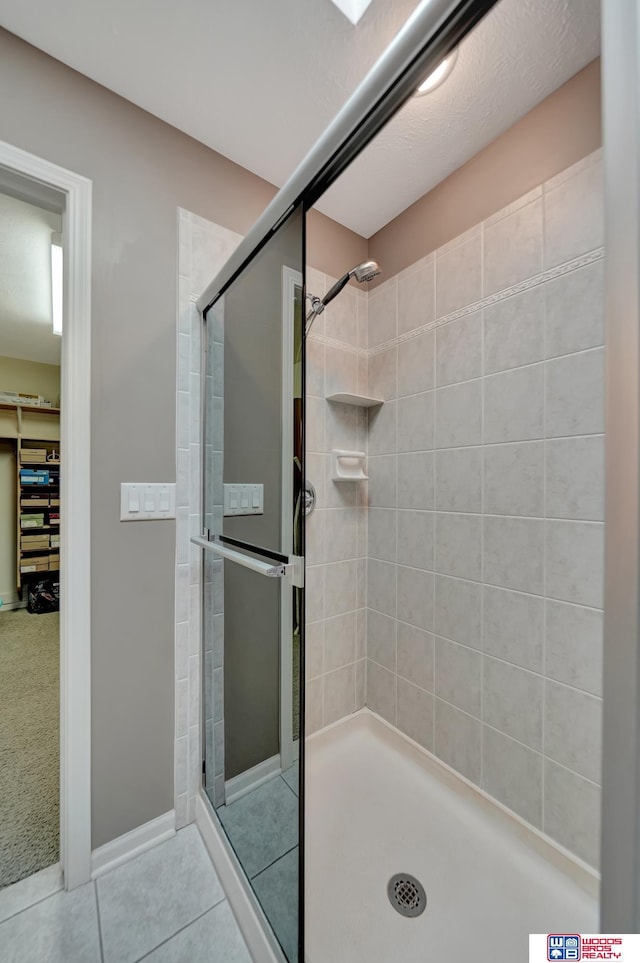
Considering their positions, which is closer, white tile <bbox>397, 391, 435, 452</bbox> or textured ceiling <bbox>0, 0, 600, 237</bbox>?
textured ceiling <bbox>0, 0, 600, 237</bbox>

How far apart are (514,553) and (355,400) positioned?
0.89m

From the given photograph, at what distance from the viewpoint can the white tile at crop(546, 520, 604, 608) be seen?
3.44 ft

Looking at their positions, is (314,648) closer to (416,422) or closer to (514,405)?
(416,422)

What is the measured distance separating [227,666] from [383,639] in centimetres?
80

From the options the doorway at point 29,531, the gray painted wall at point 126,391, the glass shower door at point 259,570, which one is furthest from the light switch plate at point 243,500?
the doorway at point 29,531

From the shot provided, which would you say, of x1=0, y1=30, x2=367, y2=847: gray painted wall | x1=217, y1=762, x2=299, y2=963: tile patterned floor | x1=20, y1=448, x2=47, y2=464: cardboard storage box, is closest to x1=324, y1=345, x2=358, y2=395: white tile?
x1=0, y1=30, x2=367, y2=847: gray painted wall

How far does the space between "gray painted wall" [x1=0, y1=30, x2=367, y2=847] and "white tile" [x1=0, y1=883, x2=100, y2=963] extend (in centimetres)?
13

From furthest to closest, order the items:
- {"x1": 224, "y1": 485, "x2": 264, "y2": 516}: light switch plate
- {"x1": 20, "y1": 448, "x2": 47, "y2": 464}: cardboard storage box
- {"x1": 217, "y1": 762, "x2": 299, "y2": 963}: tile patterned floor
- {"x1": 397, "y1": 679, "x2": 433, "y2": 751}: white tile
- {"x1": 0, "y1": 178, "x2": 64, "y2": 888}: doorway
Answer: {"x1": 20, "y1": 448, "x2": 47, "y2": 464}: cardboard storage box
{"x1": 397, "y1": 679, "x2": 433, "y2": 751}: white tile
{"x1": 0, "y1": 178, "x2": 64, "y2": 888}: doorway
{"x1": 224, "y1": 485, "x2": 264, "y2": 516}: light switch plate
{"x1": 217, "y1": 762, "x2": 299, "y2": 963}: tile patterned floor

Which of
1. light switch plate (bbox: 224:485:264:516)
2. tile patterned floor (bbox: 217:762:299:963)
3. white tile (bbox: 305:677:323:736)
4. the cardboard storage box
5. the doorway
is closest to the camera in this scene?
tile patterned floor (bbox: 217:762:299:963)

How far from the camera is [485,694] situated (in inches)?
51.3

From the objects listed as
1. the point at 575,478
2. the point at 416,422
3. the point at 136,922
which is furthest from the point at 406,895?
the point at 416,422

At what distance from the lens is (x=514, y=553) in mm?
1231

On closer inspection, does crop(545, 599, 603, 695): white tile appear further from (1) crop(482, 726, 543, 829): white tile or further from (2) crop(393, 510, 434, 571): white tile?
(2) crop(393, 510, 434, 571): white tile

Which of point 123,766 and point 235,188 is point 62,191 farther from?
point 123,766
